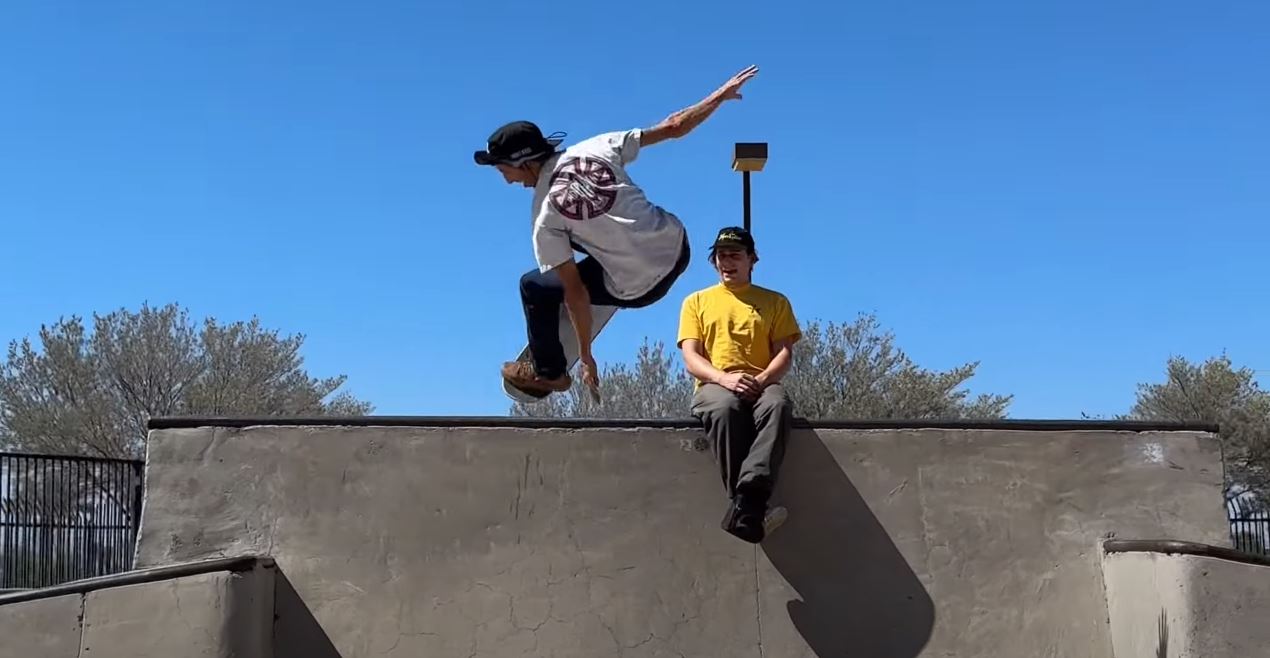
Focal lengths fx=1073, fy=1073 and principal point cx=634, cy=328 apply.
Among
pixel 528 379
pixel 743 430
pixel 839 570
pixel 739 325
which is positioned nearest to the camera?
pixel 743 430

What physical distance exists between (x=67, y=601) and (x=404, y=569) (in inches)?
50.4

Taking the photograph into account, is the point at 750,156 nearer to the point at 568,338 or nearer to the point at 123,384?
the point at 568,338

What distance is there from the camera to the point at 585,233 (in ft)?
16.6

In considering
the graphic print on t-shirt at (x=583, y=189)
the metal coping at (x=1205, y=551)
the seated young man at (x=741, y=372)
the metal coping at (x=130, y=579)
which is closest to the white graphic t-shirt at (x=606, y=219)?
the graphic print on t-shirt at (x=583, y=189)

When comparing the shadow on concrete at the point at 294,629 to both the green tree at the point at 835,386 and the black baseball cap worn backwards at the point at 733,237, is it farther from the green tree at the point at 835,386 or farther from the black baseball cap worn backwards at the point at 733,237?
the green tree at the point at 835,386

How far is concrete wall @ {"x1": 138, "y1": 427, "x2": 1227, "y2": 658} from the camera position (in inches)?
178

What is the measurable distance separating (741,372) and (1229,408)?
2572 cm

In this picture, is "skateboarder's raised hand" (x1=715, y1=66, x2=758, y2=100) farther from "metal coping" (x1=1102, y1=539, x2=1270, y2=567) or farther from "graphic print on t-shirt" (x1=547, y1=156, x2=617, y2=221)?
"metal coping" (x1=1102, y1=539, x2=1270, y2=567)

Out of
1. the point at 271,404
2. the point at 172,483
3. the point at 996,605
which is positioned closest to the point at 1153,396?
the point at 271,404

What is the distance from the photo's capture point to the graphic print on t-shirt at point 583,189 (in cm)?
502

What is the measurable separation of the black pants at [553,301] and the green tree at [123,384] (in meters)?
18.3

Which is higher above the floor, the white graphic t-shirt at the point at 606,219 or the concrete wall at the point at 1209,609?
the white graphic t-shirt at the point at 606,219

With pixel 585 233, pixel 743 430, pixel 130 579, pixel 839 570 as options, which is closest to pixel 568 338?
pixel 585 233

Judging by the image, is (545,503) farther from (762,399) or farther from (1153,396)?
(1153,396)
